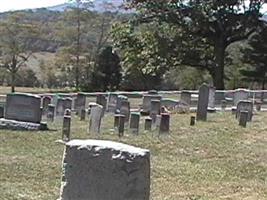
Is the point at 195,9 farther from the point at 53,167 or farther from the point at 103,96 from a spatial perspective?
the point at 53,167

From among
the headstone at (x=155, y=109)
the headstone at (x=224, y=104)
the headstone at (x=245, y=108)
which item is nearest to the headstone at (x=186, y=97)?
the headstone at (x=224, y=104)

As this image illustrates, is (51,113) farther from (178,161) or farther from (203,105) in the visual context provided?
(178,161)

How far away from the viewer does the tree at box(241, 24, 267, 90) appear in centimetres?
4684

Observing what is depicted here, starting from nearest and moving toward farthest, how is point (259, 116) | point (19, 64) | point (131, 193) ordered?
1. point (131, 193)
2. point (259, 116)
3. point (19, 64)

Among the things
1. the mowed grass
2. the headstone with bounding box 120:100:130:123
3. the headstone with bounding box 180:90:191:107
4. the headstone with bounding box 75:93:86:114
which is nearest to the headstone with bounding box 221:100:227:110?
the headstone with bounding box 180:90:191:107

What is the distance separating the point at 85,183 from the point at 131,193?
0.50 metres

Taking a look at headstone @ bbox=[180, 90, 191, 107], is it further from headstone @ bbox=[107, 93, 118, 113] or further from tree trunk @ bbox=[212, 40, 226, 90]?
tree trunk @ bbox=[212, 40, 226, 90]

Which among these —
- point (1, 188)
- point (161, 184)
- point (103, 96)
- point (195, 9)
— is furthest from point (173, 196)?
point (195, 9)

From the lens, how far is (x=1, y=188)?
10.5m

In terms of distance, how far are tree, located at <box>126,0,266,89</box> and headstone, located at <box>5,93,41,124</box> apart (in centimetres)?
2548

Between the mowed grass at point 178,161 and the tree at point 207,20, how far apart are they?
77.7ft

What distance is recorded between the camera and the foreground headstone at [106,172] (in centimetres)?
710

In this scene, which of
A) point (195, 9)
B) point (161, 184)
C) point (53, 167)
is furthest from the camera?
point (195, 9)

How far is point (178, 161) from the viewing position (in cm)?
1412
